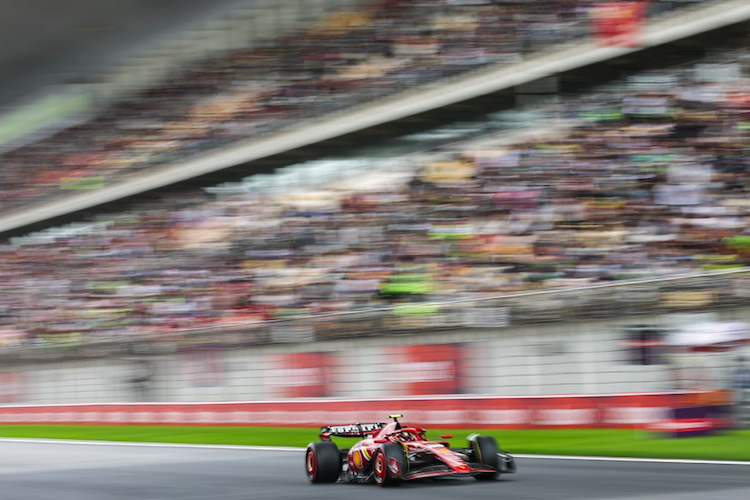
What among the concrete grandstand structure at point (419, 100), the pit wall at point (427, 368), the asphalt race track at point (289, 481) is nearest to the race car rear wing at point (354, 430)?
the asphalt race track at point (289, 481)

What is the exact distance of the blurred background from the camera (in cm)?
1499

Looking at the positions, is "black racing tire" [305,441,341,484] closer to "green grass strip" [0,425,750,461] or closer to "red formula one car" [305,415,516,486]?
"red formula one car" [305,415,516,486]

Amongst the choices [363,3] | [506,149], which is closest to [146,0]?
[363,3]

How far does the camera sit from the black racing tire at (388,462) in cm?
810

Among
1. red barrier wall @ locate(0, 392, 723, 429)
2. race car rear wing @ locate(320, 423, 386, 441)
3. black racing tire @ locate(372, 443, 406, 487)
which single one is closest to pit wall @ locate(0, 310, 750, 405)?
red barrier wall @ locate(0, 392, 723, 429)

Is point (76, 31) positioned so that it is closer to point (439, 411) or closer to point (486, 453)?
point (439, 411)

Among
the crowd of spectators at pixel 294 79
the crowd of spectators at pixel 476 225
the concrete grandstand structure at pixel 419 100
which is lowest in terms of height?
the crowd of spectators at pixel 476 225

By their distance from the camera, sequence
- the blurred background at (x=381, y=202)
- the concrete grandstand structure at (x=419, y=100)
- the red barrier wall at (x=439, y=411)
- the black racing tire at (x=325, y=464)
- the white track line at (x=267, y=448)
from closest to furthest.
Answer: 1. the black racing tire at (x=325, y=464)
2. the white track line at (x=267, y=448)
3. the red barrier wall at (x=439, y=411)
4. the blurred background at (x=381, y=202)
5. the concrete grandstand structure at (x=419, y=100)

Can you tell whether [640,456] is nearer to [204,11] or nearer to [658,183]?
[658,183]

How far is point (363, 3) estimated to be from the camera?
2320 centimetres

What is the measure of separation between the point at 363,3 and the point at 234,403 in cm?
1003

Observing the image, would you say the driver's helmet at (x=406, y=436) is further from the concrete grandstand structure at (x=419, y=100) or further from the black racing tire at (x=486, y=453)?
the concrete grandstand structure at (x=419, y=100)

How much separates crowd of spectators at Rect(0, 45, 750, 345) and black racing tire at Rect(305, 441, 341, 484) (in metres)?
7.46

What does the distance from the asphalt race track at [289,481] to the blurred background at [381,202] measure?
13.3 feet
